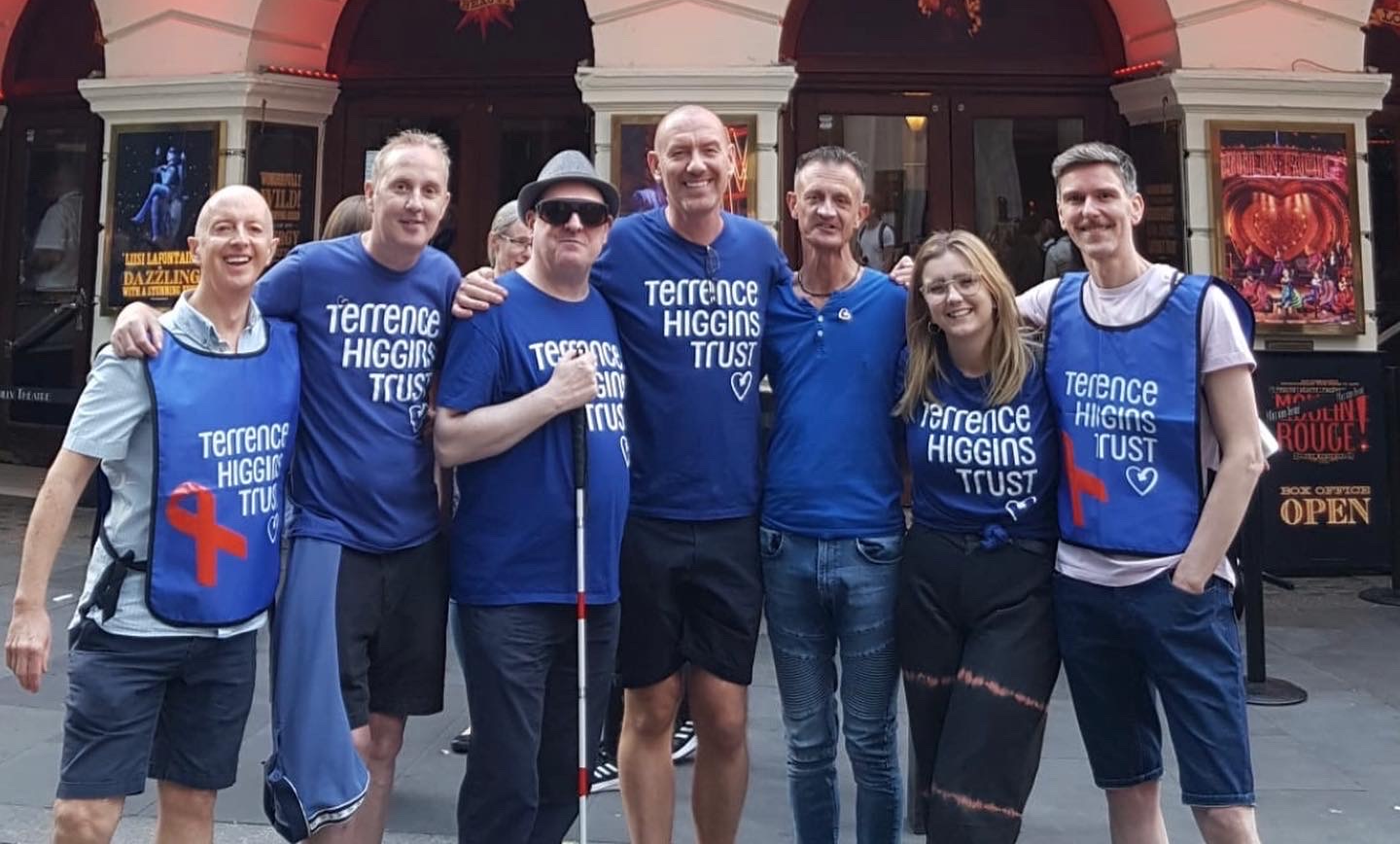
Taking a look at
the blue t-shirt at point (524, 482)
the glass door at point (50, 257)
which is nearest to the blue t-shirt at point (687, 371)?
the blue t-shirt at point (524, 482)

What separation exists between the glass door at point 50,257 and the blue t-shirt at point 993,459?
34.2 feet

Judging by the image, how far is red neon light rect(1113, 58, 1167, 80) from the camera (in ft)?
30.3

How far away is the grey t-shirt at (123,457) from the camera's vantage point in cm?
304

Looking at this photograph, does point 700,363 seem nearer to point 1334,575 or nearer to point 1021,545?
point 1021,545

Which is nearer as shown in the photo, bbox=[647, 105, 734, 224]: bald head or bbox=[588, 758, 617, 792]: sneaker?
bbox=[647, 105, 734, 224]: bald head

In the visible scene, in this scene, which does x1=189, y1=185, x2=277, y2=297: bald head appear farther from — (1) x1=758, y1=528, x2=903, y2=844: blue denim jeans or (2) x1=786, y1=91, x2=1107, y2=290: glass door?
(2) x1=786, y1=91, x2=1107, y2=290: glass door

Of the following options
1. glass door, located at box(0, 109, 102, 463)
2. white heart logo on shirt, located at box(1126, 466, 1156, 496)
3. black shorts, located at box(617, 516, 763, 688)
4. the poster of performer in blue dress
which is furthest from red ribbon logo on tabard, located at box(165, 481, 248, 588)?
glass door, located at box(0, 109, 102, 463)

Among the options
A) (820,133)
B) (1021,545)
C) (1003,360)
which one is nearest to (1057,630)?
(1021,545)

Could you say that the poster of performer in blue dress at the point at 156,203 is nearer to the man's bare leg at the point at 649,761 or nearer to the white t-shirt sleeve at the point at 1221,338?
the man's bare leg at the point at 649,761

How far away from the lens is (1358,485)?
838cm

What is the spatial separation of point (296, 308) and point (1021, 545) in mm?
2137

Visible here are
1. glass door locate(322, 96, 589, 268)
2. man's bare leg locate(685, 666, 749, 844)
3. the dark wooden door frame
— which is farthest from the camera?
glass door locate(322, 96, 589, 268)

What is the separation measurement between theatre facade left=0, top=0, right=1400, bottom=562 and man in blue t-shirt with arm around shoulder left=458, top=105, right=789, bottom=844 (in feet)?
17.4

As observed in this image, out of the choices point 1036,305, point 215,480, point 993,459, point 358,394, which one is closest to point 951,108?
point 1036,305
